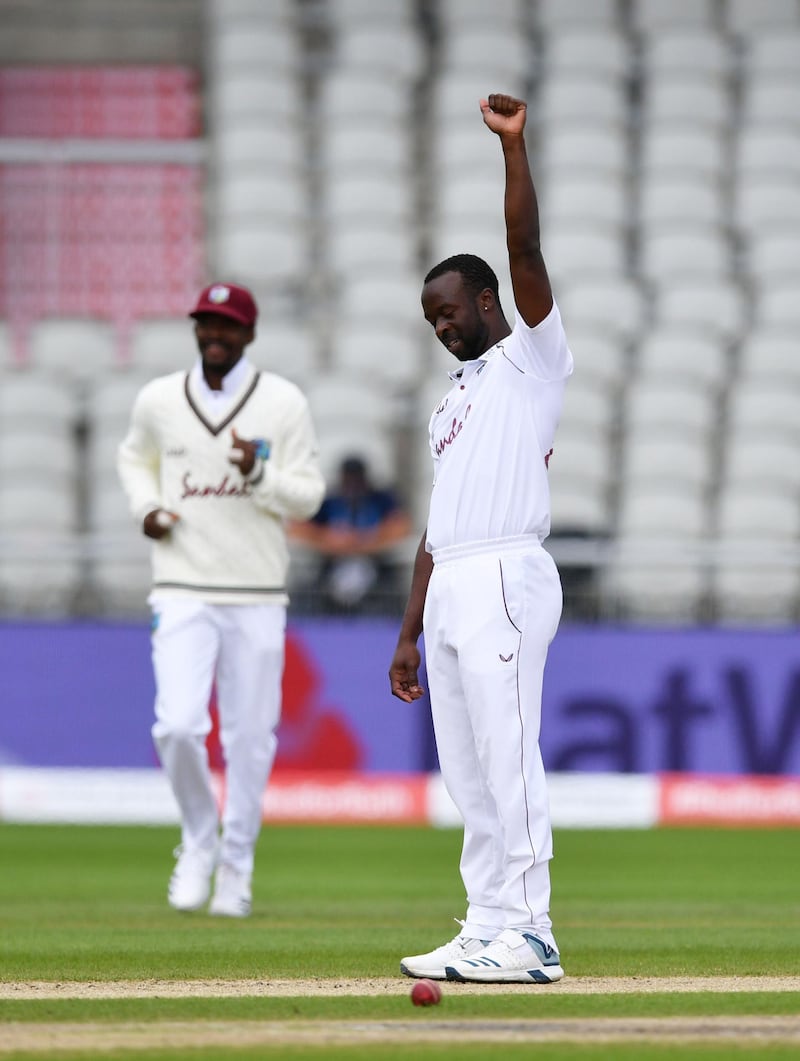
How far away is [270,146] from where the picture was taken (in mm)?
17203

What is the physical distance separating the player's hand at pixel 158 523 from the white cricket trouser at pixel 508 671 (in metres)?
2.03

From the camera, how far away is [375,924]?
6.99 m

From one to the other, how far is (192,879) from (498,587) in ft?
7.92

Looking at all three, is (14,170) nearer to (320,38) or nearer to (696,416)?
(320,38)

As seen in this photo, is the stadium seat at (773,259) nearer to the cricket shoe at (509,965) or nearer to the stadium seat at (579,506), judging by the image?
the stadium seat at (579,506)

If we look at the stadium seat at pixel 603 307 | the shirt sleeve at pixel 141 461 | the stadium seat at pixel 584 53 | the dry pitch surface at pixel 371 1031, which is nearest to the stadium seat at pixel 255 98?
the stadium seat at pixel 584 53

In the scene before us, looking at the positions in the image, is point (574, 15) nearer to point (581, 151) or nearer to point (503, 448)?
point (581, 151)

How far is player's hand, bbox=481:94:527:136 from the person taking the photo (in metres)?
4.94

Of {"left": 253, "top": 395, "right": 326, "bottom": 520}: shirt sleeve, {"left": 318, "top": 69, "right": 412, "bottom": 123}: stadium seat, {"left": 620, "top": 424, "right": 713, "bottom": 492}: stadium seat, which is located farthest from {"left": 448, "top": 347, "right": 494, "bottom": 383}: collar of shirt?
{"left": 318, "top": 69, "right": 412, "bottom": 123}: stadium seat

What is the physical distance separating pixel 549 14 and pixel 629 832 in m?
8.64

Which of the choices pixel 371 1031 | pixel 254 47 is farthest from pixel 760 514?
pixel 371 1031

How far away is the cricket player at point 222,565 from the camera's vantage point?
7.07 meters

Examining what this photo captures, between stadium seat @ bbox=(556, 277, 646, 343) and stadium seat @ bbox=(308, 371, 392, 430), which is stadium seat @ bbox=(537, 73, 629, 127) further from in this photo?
stadium seat @ bbox=(308, 371, 392, 430)

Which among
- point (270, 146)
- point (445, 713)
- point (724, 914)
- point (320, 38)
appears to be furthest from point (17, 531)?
point (445, 713)
